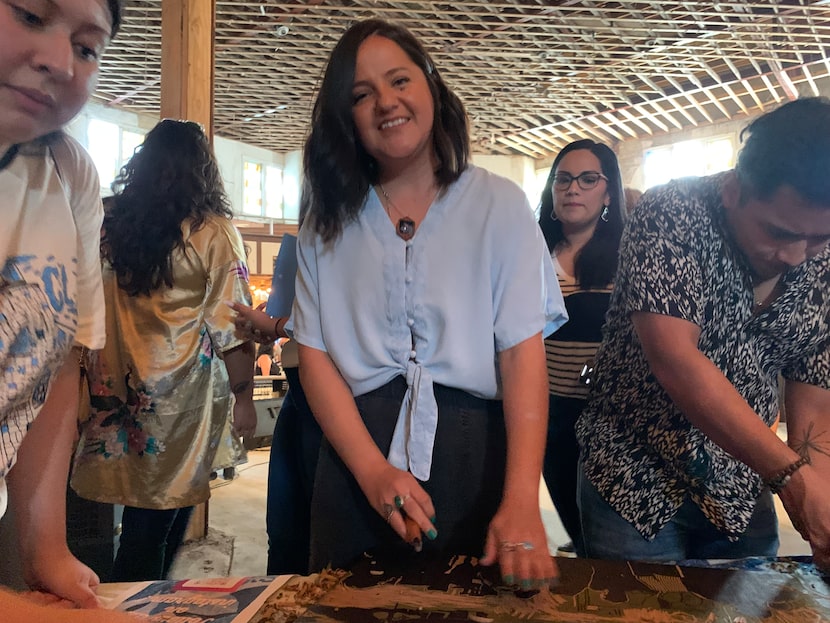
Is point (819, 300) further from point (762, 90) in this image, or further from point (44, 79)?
point (762, 90)

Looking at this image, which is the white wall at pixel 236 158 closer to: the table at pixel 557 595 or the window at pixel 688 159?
the window at pixel 688 159

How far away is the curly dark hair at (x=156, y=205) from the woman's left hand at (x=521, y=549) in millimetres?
1071

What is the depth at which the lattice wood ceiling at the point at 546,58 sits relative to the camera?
13.2 ft

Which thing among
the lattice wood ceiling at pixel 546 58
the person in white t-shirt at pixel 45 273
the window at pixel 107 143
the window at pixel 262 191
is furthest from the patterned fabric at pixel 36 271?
the window at pixel 262 191

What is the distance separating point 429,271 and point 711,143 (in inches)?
263

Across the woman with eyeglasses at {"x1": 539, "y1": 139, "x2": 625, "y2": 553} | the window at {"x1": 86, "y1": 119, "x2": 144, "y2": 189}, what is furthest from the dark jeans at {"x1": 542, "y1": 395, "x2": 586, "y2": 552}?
the window at {"x1": 86, "y1": 119, "x2": 144, "y2": 189}

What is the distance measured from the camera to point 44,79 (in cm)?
50

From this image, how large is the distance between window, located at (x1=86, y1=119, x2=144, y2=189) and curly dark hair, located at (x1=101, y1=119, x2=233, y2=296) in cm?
523

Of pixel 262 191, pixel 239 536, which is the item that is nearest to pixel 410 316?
pixel 239 536

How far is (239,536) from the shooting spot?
251 cm

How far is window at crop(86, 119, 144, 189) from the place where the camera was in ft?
20.5

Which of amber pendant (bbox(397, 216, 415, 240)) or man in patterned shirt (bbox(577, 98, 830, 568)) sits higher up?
amber pendant (bbox(397, 216, 415, 240))

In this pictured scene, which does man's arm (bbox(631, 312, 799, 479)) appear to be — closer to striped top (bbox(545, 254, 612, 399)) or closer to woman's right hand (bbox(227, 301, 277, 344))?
striped top (bbox(545, 254, 612, 399))

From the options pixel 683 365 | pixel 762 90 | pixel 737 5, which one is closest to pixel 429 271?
pixel 683 365
